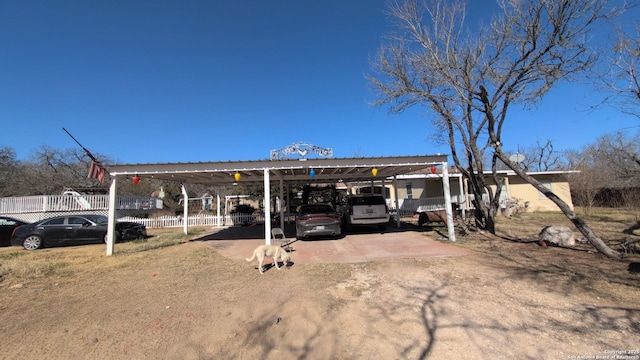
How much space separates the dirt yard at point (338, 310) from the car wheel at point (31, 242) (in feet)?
19.4

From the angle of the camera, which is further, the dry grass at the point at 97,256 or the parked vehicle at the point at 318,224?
the parked vehicle at the point at 318,224

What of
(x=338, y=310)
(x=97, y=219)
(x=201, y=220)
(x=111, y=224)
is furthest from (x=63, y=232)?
(x=338, y=310)

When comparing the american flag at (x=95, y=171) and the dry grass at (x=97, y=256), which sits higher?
the american flag at (x=95, y=171)

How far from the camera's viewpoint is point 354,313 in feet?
14.7

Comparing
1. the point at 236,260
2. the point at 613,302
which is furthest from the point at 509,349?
the point at 236,260

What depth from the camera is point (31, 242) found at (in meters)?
12.1

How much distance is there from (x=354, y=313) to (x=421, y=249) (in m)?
5.31

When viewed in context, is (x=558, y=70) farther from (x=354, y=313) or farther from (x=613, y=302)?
(x=354, y=313)

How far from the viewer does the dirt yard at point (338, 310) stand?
350cm

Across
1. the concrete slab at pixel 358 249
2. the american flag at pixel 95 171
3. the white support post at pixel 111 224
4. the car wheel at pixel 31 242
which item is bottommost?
the concrete slab at pixel 358 249

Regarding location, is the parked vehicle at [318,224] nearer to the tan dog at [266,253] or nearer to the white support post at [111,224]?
the tan dog at [266,253]

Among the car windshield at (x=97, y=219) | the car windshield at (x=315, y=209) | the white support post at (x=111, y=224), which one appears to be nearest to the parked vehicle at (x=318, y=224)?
the car windshield at (x=315, y=209)

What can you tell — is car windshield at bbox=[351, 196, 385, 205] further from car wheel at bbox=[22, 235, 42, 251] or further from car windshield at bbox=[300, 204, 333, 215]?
car wheel at bbox=[22, 235, 42, 251]

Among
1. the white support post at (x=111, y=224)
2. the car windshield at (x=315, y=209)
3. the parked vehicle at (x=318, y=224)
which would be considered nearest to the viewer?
the white support post at (x=111, y=224)
